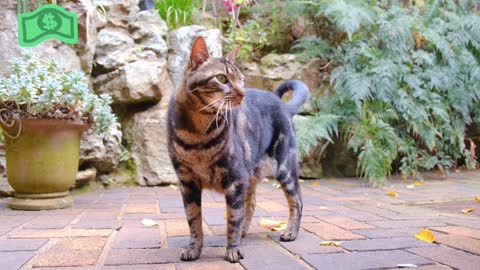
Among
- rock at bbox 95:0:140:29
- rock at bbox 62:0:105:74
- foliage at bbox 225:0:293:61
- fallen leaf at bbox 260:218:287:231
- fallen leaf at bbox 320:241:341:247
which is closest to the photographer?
fallen leaf at bbox 320:241:341:247

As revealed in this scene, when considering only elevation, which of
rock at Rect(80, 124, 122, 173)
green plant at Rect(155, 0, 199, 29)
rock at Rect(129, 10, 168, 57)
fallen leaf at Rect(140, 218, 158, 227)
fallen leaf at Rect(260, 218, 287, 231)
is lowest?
fallen leaf at Rect(260, 218, 287, 231)

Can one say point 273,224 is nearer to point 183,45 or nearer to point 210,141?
point 210,141

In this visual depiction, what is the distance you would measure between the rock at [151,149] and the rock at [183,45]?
0.56m

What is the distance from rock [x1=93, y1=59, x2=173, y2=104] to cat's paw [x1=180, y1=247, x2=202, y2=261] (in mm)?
2613

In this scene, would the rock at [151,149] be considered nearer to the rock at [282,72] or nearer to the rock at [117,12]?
the rock at [117,12]

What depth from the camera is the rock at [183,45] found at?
15.4 ft

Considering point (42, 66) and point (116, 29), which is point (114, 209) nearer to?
point (42, 66)

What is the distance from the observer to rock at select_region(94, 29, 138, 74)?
4258 millimetres

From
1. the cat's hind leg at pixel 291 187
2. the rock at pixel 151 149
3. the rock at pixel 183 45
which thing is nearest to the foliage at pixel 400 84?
the rock at pixel 183 45

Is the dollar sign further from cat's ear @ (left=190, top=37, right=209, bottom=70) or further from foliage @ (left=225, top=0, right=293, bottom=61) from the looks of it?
foliage @ (left=225, top=0, right=293, bottom=61)

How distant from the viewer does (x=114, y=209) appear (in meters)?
3.04

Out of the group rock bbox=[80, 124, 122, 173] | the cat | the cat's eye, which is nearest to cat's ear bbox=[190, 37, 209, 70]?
the cat

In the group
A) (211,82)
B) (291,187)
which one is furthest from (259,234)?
(211,82)

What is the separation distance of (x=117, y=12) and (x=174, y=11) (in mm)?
700
